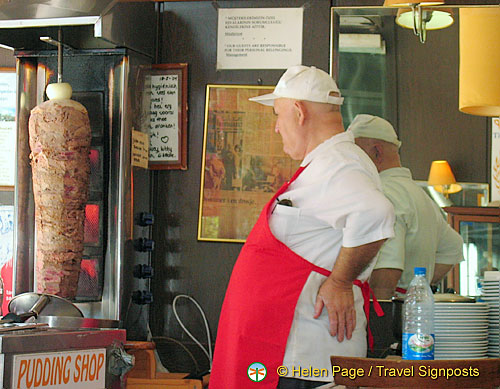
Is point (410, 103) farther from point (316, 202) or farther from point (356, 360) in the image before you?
point (356, 360)

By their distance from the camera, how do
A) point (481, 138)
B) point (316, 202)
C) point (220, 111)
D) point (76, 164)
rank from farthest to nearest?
point (220, 111) → point (481, 138) → point (76, 164) → point (316, 202)

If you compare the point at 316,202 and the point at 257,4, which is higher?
the point at 257,4

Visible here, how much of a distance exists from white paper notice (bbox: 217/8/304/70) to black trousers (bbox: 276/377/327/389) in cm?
123

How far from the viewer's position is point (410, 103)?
2.57 metres

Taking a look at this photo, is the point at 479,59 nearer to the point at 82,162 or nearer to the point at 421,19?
the point at 421,19

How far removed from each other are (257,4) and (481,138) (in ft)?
3.13

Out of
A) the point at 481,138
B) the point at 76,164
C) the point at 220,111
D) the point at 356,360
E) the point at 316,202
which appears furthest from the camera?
the point at 220,111

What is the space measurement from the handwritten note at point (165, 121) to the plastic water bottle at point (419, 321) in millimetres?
1089

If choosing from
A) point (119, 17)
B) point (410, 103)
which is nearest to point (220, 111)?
point (119, 17)

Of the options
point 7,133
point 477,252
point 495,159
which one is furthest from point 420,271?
point 7,133

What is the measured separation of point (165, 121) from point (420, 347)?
A: 135 centimetres

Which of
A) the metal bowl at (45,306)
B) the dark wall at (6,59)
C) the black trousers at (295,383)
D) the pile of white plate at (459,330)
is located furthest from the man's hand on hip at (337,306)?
the dark wall at (6,59)

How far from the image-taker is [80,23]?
227cm

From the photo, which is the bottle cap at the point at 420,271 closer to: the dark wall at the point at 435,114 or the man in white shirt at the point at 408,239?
the man in white shirt at the point at 408,239
